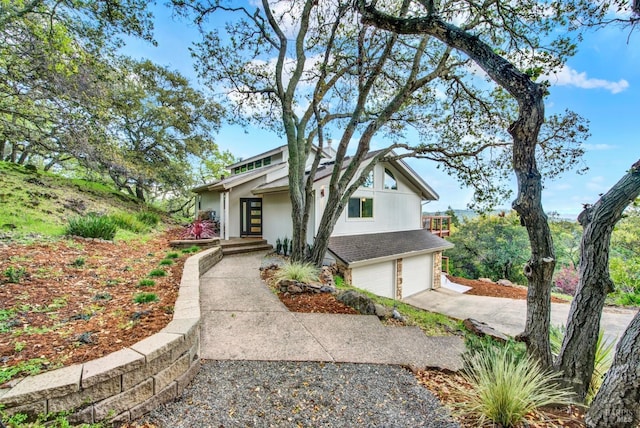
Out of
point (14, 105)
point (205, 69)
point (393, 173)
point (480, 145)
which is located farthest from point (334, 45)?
point (14, 105)

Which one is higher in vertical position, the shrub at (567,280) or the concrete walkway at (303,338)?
the concrete walkway at (303,338)

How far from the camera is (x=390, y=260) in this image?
36.7 feet

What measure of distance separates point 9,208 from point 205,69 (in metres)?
6.48

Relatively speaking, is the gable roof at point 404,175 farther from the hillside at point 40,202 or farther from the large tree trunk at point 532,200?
the large tree trunk at point 532,200

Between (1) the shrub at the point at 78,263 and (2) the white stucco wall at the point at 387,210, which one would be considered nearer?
(1) the shrub at the point at 78,263

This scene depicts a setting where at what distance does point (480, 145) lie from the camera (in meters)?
7.53

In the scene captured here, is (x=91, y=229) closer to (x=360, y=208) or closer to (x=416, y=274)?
(x=360, y=208)

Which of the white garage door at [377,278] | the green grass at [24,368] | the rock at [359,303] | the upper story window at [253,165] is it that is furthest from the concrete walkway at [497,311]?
the upper story window at [253,165]

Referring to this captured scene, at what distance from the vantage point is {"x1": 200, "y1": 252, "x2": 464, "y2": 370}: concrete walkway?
3.44 m

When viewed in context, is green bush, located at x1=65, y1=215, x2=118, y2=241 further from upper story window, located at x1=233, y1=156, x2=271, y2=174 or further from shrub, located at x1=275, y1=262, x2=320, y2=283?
upper story window, located at x1=233, y1=156, x2=271, y2=174

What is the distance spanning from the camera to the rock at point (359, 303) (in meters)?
5.15

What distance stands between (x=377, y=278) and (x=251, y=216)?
6375 millimetres

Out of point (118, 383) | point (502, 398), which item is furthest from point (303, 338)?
point (502, 398)

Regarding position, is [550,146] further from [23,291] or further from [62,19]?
[62,19]
